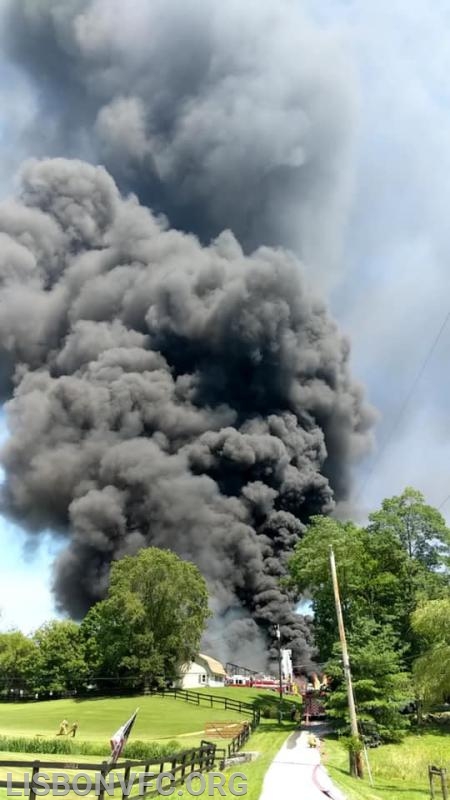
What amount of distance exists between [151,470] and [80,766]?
7399 cm

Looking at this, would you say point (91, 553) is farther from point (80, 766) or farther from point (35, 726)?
point (80, 766)

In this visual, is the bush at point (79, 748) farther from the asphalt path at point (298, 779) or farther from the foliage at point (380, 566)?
the foliage at point (380, 566)

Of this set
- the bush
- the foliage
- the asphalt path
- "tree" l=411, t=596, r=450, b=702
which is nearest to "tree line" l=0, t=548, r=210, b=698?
the foliage

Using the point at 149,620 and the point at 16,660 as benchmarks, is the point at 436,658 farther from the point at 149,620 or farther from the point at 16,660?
the point at 16,660

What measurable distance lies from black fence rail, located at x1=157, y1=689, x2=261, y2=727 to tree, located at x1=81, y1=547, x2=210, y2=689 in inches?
149

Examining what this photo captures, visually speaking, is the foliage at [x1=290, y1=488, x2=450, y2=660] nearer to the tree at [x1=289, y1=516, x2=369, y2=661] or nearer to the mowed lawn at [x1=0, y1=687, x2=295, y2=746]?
the tree at [x1=289, y1=516, x2=369, y2=661]

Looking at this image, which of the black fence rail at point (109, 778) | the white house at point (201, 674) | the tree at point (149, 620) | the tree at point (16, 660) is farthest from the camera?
the tree at point (16, 660)

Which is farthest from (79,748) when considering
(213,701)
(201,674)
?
(201,674)

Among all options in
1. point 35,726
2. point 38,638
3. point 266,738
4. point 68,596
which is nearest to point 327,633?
point 266,738

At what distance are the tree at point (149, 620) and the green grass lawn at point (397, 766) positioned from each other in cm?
2942

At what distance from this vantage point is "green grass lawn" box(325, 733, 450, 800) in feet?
50.7

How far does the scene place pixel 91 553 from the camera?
83938 millimetres

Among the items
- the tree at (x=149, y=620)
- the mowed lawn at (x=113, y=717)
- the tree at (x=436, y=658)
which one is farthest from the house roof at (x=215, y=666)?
the tree at (x=436, y=658)

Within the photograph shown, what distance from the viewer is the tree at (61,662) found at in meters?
60.1
